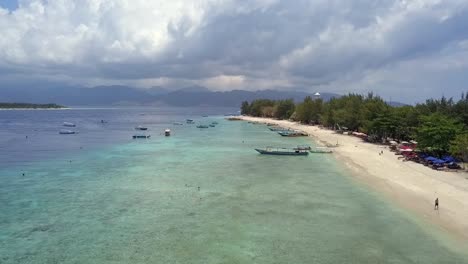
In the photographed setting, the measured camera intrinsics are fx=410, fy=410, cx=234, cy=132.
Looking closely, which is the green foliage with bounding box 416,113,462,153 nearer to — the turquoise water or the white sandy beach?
the white sandy beach

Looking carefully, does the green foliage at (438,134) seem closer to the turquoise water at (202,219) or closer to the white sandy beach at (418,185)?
the white sandy beach at (418,185)

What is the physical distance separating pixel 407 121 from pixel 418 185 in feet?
140

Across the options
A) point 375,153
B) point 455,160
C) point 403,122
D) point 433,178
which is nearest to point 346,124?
point 403,122

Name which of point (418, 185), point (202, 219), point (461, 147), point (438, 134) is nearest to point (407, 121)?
point (438, 134)

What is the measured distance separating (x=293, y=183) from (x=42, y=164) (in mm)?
40028

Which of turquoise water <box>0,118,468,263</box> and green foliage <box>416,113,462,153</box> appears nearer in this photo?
turquoise water <box>0,118,468,263</box>

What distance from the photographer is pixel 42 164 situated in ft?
210

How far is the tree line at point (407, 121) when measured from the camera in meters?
59.6

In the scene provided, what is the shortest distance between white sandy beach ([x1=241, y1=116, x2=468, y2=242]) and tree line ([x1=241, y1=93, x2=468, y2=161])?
5.11 metres

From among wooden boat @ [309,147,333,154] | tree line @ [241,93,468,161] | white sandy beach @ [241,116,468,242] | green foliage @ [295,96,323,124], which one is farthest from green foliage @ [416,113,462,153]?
green foliage @ [295,96,323,124]

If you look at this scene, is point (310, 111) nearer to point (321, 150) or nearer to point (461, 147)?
point (321, 150)

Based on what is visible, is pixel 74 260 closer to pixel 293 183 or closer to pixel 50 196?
pixel 50 196

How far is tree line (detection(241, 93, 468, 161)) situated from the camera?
59625 mm

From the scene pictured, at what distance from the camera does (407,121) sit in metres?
84.6
